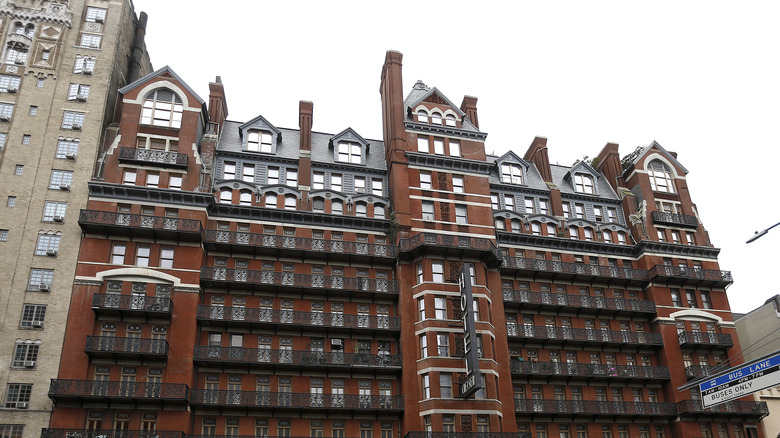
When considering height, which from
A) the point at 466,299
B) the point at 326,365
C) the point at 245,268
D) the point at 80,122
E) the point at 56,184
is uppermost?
the point at 80,122

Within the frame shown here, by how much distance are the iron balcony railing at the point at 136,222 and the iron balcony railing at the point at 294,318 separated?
5.77m

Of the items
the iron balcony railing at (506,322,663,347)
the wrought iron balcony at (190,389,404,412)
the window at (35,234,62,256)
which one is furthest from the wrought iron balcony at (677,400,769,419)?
the window at (35,234,62,256)

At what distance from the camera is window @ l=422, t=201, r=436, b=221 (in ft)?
186

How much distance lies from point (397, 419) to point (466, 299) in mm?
9664

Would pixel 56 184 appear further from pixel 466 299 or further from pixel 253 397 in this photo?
pixel 466 299

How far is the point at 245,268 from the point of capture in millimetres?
52312

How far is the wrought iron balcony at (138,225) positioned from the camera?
160 ft

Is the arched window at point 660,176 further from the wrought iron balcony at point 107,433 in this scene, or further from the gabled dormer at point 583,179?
the wrought iron balcony at point 107,433

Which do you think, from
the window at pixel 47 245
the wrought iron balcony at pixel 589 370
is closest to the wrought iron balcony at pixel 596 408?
the wrought iron balcony at pixel 589 370

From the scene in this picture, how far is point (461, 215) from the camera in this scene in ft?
189

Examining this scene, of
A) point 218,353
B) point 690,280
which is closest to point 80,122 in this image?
point 218,353

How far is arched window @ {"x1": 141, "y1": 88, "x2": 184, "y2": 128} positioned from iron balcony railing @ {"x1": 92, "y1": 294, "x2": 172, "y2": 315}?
15141 mm

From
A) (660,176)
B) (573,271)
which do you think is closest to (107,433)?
(573,271)

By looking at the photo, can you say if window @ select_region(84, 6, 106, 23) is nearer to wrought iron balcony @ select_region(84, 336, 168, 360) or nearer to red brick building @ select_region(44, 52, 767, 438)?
red brick building @ select_region(44, 52, 767, 438)
